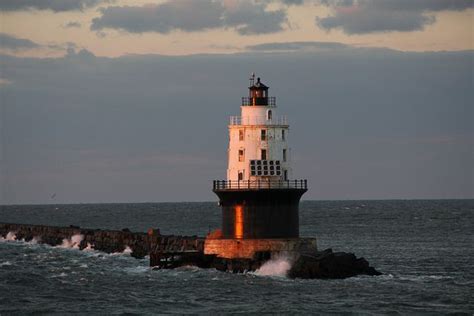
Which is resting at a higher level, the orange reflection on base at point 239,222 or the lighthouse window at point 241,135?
the lighthouse window at point 241,135

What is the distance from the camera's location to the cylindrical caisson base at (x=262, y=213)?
55875 mm

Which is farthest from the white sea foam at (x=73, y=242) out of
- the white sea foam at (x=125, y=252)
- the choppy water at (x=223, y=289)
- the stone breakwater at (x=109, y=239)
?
the choppy water at (x=223, y=289)

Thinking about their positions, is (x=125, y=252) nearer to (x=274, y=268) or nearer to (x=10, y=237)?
(x=274, y=268)

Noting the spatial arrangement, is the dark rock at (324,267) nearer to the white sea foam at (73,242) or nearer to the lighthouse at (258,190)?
the lighthouse at (258,190)

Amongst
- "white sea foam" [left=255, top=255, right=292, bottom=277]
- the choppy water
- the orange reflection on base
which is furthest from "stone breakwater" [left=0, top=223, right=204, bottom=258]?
"white sea foam" [left=255, top=255, right=292, bottom=277]

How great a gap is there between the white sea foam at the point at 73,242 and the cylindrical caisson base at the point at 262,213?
3322 cm

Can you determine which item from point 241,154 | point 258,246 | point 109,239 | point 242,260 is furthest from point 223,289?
point 109,239

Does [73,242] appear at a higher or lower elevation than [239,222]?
lower

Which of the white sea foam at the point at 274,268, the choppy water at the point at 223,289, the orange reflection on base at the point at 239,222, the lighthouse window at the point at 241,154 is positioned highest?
the lighthouse window at the point at 241,154

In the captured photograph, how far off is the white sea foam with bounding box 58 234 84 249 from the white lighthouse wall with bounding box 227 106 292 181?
32540 millimetres

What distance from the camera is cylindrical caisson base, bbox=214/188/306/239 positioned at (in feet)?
183

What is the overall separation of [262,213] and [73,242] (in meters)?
36.4

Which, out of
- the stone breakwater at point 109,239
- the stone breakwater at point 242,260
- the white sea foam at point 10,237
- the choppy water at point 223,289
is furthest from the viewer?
the white sea foam at point 10,237

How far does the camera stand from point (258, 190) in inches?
2201
